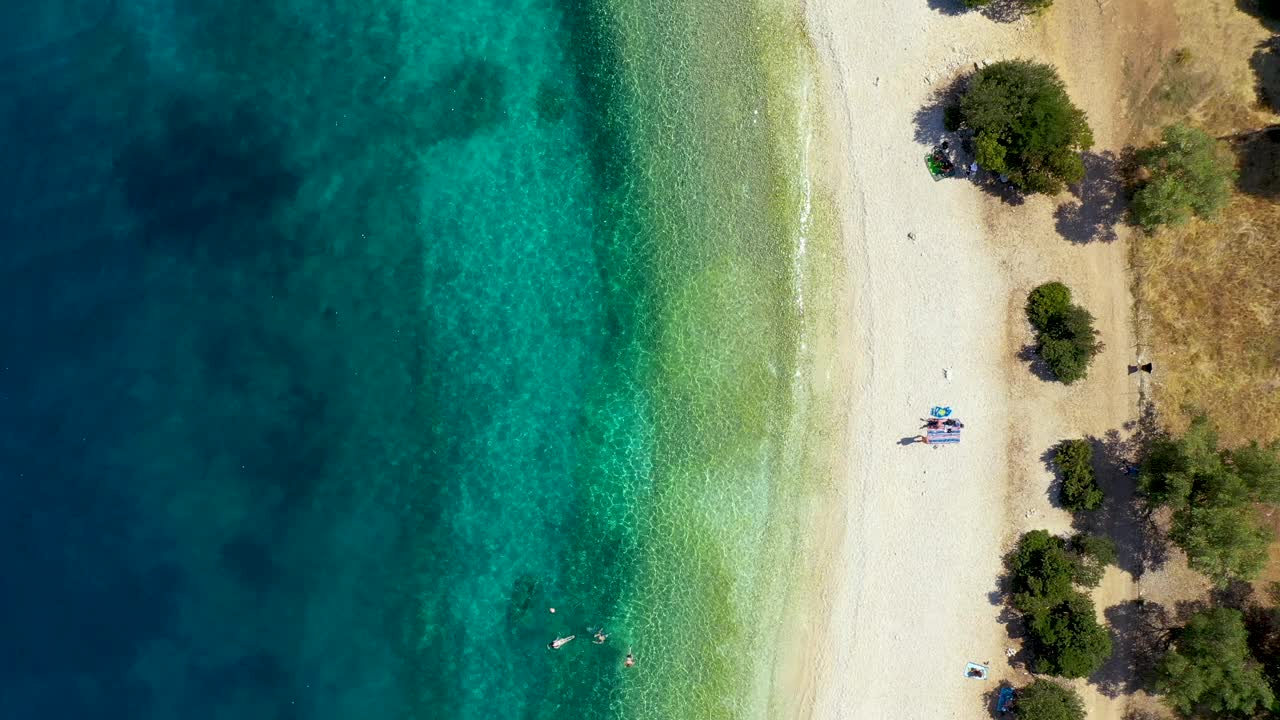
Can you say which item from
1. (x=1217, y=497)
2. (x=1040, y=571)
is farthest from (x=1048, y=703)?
(x=1217, y=497)

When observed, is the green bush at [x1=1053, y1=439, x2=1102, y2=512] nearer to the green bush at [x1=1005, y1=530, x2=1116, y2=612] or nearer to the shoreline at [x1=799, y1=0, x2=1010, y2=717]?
the green bush at [x1=1005, y1=530, x2=1116, y2=612]

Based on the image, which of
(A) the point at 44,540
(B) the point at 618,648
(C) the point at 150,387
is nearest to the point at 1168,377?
(B) the point at 618,648

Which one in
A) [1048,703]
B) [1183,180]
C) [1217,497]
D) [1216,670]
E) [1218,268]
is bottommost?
[1048,703]

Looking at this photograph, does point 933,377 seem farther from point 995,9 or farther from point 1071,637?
point 995,9

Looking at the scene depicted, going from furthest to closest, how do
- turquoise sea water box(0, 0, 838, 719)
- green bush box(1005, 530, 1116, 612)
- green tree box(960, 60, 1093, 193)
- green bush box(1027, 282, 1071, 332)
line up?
1. turquoise sea water box(0, 0, 838, 719)
2. green bush box(1027, 282, 1071, 332)
3. green bush box(1005, 530, 1116, 612)
4. green tree box(960, 60, 1093, 193)

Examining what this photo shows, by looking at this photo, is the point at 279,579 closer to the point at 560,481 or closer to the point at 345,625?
the point at 345,625

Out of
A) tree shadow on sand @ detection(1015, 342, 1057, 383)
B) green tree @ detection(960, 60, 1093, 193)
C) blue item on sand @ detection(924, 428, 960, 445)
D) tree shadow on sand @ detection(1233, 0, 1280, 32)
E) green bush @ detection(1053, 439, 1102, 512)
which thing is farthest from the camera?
blue item on sand @ detection(924, 428, 960, 445)

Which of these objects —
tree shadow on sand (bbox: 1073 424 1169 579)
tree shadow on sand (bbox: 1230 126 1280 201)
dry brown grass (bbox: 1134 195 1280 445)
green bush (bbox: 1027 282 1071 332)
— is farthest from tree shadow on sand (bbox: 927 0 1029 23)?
tree shadow on sand (bbox: 1073 424 1169 579)
